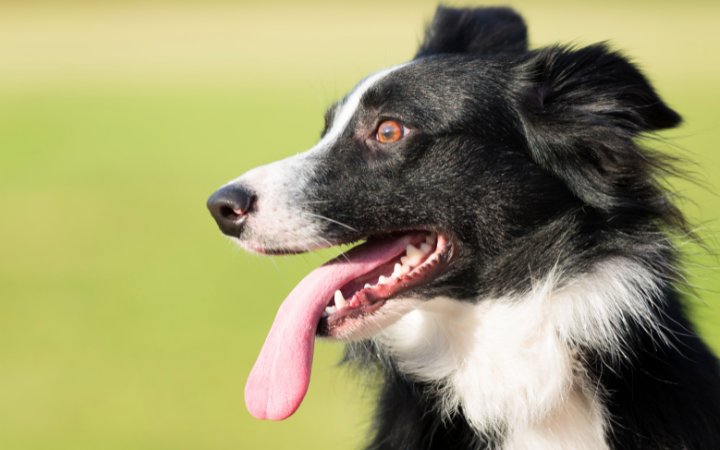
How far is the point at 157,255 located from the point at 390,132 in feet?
26.5

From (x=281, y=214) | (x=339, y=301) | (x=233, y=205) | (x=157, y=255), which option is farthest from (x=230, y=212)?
(x=157, y=255)

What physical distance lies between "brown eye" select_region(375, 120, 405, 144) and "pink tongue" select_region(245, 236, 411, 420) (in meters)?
0.38

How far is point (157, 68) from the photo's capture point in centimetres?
3262

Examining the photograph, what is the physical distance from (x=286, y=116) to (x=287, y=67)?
11.6 metres

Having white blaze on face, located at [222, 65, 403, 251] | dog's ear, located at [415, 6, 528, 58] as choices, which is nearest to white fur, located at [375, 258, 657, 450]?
white blaze on face, located at [222, 65, 403, 251]

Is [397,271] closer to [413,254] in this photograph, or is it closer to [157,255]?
[413,254]

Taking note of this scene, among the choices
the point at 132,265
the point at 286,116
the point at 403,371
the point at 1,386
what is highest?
the point at 403,371

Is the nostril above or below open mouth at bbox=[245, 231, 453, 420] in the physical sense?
above

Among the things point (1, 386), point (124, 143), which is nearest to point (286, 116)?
point (124, 143)

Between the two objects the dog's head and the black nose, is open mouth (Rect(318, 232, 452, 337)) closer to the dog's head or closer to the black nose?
the dog's head

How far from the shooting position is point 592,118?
371cm

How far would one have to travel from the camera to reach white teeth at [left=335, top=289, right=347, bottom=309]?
367 cm

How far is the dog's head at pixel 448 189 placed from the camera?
3645 millimetres

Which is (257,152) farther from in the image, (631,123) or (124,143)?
(631,123)
